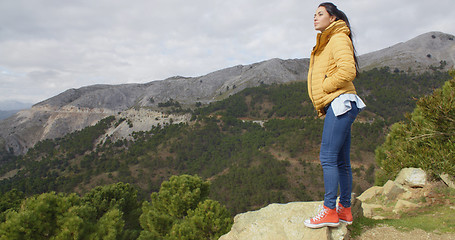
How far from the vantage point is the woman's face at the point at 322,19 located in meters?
2.30

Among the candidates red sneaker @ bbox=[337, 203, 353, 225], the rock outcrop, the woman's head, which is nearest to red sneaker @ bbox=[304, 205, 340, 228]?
red sneaker @ bbox=[337, 203, 353, 225]

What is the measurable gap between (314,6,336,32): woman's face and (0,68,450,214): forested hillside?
2656 cm

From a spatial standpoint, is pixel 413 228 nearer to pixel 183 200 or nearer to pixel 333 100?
pixel 333 100

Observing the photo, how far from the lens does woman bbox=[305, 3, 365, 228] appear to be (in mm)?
2127

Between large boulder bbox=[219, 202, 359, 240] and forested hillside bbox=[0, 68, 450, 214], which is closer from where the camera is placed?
large boulder bbox=[219, 202, 359, 240]

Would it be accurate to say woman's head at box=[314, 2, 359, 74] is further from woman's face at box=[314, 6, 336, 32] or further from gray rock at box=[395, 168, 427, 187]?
gray rock at box=[395, 168, 427, 187]

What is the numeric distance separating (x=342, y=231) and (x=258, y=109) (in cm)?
5580

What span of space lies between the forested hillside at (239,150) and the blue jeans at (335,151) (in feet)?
84.5

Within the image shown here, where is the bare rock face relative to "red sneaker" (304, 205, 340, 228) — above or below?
below

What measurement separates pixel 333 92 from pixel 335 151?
59 cm

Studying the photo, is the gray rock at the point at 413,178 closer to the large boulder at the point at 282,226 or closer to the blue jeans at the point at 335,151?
the large boulder at the point at 282,226

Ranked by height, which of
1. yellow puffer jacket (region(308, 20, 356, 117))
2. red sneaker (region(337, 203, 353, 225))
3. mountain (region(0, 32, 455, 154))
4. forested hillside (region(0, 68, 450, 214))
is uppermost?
mountain (region(0, 32, 455, 154))

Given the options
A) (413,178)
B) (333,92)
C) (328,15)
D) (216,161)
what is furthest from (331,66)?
(216,161)

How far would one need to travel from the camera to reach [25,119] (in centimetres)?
8456
